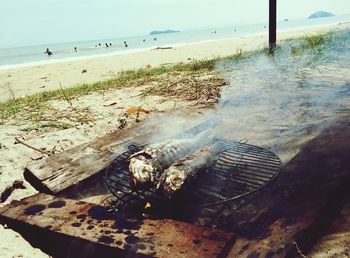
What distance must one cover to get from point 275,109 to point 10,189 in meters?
3.88

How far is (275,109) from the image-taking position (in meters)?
5.02

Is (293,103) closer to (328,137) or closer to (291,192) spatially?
(328,137)

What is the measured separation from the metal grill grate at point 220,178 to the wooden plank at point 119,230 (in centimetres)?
28

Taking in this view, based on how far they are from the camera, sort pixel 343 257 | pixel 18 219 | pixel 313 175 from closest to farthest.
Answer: pixel 343 257 → pixel 18 219 → pixel 313 175

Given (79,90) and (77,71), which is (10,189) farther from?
(77,71)

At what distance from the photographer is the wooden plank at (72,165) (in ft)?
9.93

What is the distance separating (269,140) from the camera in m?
3.86

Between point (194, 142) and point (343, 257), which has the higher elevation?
point (194, 142)

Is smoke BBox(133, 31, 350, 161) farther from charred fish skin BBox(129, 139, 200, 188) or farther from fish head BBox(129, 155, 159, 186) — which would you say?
fish head BBox(129, 155, 159, 186)

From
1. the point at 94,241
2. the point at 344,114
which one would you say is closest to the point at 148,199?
the point at 94,241

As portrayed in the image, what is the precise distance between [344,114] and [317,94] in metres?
1.44

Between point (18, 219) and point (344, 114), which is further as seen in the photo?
point (344, 114)

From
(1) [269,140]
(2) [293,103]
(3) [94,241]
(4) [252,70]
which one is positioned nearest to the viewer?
(3) [94,241]

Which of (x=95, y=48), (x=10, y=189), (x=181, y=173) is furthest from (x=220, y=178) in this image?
(x=95, y=48)
